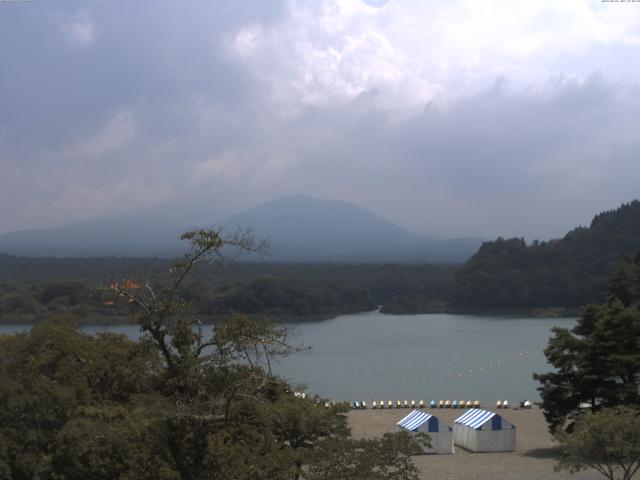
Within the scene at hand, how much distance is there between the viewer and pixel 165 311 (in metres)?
6.34

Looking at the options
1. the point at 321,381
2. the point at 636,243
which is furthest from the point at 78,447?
the point at 636,243

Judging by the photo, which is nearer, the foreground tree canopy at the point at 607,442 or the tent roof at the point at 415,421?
the foreground tree canopy at the point at 607,442

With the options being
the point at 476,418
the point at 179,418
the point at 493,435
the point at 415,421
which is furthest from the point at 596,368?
the point at 179,418

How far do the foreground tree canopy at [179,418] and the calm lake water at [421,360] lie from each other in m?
7.70

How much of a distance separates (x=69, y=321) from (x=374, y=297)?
5668 cm

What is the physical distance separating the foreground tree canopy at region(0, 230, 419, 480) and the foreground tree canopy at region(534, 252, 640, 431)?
7.23 m

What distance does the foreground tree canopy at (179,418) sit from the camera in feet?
20.7

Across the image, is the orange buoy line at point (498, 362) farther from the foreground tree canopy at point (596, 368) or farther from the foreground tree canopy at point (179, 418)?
the foreground tree canopy at point (179, 418)

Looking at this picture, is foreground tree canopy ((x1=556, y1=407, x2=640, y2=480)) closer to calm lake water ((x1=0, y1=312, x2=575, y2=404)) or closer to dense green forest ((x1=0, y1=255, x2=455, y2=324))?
calm lake water ((x1=0, y1=312, x2=575, y2=404))

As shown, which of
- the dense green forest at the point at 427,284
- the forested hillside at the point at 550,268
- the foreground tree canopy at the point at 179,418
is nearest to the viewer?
the foreground tree canopy at the point at 179,418

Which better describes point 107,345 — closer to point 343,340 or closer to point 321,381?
point 321,381

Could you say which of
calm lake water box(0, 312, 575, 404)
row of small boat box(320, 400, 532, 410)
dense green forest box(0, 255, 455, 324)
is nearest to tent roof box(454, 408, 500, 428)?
calm lake water box(0, 312, 575, 404)

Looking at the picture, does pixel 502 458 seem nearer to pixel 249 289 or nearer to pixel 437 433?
pixel 437 433

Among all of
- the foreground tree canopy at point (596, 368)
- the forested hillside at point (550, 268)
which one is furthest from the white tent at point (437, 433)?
the forested hillside at point (550, 268)
